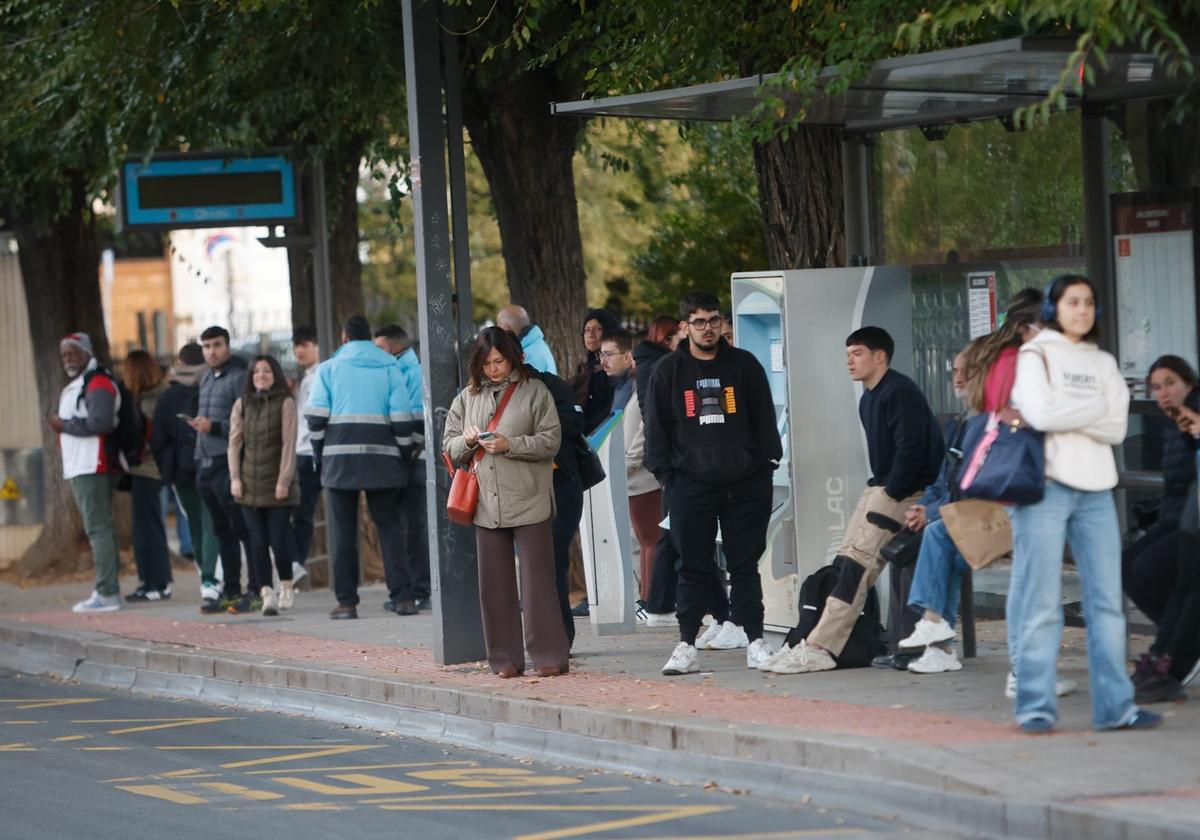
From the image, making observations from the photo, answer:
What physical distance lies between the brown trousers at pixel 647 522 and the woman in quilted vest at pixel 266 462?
2.77 metres

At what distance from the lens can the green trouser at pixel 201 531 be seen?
1509cm

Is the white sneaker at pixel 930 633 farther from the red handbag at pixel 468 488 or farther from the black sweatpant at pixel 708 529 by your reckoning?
the red handbag at pixel 468 488

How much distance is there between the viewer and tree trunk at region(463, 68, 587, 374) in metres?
14.4

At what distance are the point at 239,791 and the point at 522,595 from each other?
255 cm

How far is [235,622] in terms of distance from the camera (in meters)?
14.0

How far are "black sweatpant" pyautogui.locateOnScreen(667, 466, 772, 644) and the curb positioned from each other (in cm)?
116

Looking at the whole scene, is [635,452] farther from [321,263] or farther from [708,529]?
[321,263]

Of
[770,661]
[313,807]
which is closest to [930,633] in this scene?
[770,661]

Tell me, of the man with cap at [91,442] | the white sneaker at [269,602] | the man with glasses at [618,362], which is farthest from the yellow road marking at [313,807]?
the man with cap at [91,442]

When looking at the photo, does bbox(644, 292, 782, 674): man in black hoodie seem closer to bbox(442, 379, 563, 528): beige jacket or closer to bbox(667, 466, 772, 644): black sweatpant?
bbox(667, 466, 772, 644): black sweatpant

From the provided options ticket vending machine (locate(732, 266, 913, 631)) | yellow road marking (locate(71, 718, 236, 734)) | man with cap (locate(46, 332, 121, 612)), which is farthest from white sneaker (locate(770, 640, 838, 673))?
man with cap (locate(46, 332, 121, 612))

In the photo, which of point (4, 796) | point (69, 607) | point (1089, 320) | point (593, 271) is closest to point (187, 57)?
point (69, 607)

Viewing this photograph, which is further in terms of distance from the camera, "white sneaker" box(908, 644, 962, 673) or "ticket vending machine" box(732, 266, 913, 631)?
"ticket vending machine" box(732, 266, 913, 631)

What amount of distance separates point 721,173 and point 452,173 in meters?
8.59
